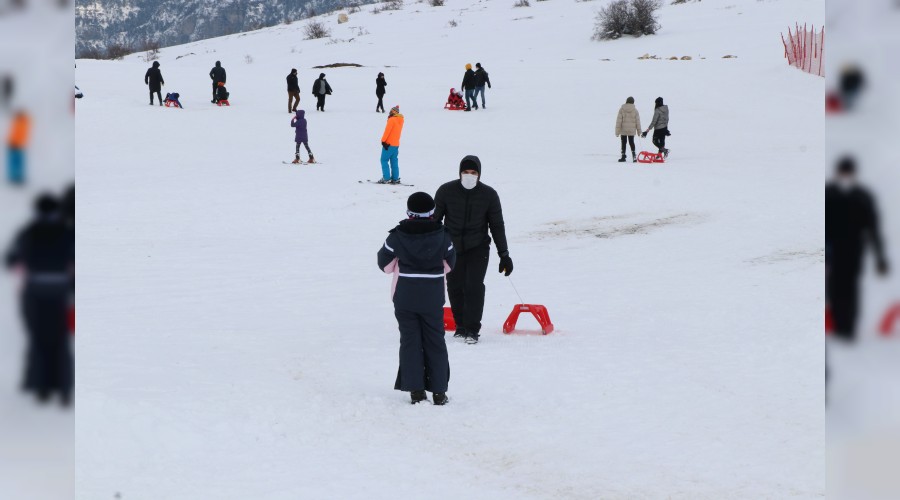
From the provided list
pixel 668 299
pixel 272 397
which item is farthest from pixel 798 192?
pixel 272 397

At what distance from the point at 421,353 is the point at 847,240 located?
220 inches

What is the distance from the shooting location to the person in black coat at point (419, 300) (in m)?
6.44

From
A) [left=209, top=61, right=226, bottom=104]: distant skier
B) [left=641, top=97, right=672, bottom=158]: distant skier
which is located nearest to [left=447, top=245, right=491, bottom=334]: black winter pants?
[left=641, top=97, right=672, bottom=158]: distant skier

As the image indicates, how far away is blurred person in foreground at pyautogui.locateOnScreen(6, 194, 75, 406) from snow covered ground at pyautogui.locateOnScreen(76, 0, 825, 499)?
406 centimetres

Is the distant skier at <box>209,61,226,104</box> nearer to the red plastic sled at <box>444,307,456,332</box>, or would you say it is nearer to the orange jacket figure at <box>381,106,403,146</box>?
the orange jacket figure at <box>381,106,403,146</box>

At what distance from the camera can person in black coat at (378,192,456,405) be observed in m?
6.44

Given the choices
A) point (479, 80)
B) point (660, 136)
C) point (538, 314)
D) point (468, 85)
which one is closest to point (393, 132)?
point (660, 136)

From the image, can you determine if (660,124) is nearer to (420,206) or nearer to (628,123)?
(628,123)

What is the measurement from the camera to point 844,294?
0.94 m

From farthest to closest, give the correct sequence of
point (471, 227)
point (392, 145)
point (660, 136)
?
point (660, 136)
point (392, 145)
point (471, 227)

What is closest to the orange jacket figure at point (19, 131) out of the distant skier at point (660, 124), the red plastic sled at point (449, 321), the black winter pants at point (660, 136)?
the red plastic sled at point (449, 321)

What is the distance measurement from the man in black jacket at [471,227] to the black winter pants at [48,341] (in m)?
7.28

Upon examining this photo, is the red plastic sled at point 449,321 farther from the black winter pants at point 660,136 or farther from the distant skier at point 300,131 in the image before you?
the black winter pants at point 660,136

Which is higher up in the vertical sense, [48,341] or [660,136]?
[660,136]
